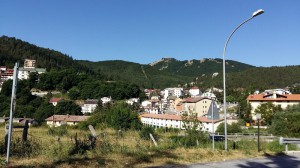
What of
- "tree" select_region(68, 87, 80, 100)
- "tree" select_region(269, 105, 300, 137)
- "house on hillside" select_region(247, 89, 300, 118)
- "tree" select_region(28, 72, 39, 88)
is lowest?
"tree" select_region(269, 105, 300, 137)

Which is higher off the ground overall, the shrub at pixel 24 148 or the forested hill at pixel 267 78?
the forested hill at pixel 267 78

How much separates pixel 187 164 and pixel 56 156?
3.72 m

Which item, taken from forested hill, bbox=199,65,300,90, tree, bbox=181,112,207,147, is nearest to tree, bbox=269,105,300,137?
tree, bbox=181,112,207,147

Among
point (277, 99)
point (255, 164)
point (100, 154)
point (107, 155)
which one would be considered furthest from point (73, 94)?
point (255, 164)

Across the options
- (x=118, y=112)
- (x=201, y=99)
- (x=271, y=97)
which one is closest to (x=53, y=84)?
(x=201, y=99)

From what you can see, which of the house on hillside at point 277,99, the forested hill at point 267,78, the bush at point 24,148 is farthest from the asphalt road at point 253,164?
the forested hill at point 267,78

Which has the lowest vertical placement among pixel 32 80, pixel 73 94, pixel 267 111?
pixel 267 111

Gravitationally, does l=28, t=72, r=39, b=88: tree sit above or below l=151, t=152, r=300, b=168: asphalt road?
above

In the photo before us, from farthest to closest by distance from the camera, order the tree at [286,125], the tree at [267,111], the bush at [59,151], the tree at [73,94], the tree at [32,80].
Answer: the tree at [32,80]
the tree at [73,94]
the tree at [267,111]
the tree at [286,125]
the bush at [59,151]

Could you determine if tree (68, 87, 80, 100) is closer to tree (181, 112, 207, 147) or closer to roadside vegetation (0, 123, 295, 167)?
tree (181, 112, 207, 147)

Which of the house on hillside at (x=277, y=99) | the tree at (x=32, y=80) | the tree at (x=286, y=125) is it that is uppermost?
the tree at (x=32, y=80)

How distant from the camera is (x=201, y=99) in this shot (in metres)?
101

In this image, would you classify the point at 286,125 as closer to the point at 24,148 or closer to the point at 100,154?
the point at 100,154

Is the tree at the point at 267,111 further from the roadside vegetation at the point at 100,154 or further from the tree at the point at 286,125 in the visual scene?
the roadside vegetation at the point at 100,154
